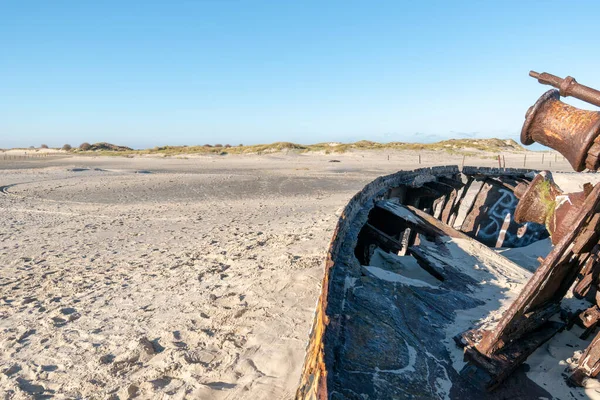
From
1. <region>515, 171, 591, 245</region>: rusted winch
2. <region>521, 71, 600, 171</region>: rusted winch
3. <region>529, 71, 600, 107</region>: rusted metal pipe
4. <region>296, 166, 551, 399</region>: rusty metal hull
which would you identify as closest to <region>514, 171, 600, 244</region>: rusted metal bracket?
<region>515, 171, 591, 245</region>: rusted winch

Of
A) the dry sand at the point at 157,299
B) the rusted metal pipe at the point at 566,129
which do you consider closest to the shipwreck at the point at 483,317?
the rusted metal pipe at the point at 566,129

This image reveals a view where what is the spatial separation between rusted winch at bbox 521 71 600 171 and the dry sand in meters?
2.45

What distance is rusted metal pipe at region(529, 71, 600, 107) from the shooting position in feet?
7.45

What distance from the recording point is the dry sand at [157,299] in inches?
127

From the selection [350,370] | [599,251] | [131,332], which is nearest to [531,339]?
[599,251]

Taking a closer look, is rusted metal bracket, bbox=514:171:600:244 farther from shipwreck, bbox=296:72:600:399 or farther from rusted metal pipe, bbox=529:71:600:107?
rusted metal pipe, bbox=529:71:600:107

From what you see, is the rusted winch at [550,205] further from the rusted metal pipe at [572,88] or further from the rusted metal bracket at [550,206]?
the rusted metal pipe at [572,88]

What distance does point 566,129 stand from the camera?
2346mm

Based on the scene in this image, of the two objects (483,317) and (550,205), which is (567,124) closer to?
(550,205)

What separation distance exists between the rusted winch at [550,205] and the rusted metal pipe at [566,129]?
0.21 metres

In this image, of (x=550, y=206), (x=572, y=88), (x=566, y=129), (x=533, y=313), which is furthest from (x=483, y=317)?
(x=572, y=88)

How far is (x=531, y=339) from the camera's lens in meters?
2.69

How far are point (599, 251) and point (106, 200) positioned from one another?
44.8 feet

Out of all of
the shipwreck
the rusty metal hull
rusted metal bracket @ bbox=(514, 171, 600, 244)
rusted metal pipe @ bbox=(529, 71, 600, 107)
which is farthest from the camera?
rusted metal bracket @ bbox=(514, 171, 600, 244)
